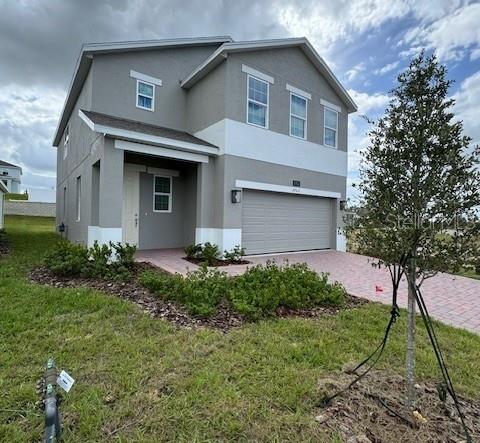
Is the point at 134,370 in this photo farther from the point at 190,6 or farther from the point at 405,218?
the point at 190,6

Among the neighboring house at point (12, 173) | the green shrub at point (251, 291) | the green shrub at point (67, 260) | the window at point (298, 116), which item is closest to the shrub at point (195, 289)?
the green shrub at point (251, 291)

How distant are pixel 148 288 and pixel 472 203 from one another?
526 centimetres

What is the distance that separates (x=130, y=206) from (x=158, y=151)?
8.95 feet

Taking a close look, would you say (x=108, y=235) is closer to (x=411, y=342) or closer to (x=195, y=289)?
(x=195, y=289)

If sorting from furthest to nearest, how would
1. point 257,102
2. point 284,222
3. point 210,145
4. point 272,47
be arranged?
1. point 284,222
2. point 272,47
3. point 257,102
4. point 210,145

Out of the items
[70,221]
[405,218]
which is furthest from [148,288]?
[70,221]

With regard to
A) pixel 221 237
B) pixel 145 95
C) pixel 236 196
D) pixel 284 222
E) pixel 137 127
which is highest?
pixel 145 95

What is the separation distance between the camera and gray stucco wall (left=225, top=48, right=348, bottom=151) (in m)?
10.2

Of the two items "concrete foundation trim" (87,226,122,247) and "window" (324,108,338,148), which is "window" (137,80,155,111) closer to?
"concrete foundation trim" (87,226,122,247)

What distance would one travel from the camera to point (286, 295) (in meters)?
5.05

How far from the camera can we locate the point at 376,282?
25.4 feet

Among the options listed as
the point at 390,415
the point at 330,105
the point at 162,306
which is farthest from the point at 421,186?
the point at 330,105

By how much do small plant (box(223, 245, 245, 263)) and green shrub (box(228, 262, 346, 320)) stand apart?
3.29 meters

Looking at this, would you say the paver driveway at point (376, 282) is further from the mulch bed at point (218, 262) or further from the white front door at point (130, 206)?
the white front door at point (130, 206)
